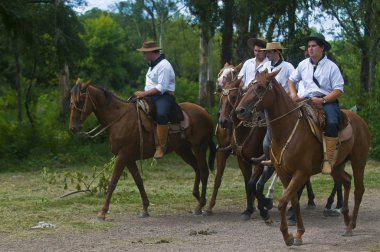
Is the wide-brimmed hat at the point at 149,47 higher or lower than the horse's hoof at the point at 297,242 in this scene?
higher

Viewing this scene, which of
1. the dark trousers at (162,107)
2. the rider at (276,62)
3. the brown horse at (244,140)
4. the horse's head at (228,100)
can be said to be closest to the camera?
the horse's head at (228,100)

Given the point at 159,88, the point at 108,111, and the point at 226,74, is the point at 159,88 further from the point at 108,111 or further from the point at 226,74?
the point at 226,74

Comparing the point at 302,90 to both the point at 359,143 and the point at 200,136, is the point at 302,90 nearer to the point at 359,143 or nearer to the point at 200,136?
the point at 359,143

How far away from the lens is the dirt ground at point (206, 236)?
9.41 m

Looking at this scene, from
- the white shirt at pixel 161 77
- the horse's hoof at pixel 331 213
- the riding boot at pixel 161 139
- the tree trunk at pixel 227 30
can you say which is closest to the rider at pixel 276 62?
the white shirt at pixel 161 77

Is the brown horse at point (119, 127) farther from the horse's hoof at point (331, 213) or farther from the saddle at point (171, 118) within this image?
the horse's hoof at point (331, 213)

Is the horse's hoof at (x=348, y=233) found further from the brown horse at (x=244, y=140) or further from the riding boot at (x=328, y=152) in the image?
the brown horse at (x=244, y=140)

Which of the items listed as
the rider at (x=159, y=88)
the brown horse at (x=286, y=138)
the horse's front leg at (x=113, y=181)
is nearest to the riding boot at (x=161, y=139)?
the rider at (x=159, y=88)

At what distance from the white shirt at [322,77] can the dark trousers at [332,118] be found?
0.94 feet

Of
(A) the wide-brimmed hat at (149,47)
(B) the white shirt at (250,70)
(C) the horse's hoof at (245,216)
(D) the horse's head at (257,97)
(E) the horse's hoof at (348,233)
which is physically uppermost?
(A) the wide-brimmed hat at (149,47)

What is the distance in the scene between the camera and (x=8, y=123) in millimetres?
23016

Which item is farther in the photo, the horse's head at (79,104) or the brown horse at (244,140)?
the horse's head at (79,104)

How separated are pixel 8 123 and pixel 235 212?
39.7 feet

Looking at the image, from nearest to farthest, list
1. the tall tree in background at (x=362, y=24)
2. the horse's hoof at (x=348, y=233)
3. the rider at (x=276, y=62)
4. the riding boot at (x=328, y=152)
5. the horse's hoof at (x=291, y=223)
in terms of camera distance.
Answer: the riding boot at (x=328, y=152)
the horse's hoof at (x=348, y=233)
the horse's hoof at (x=291, y=223)
the rider at (x=276, y=62)
the tall tree in background at (x=362, y=24)
